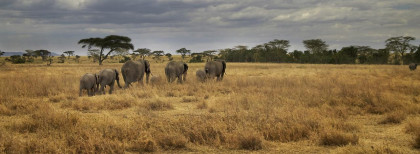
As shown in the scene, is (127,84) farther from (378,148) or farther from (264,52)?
(264,52)

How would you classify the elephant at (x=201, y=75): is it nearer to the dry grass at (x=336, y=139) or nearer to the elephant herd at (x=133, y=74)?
the elephant herd at (x=133, y=74)

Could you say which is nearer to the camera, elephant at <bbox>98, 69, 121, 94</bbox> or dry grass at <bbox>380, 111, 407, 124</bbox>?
dry grass at <bbox>380, 111, 407, 124</bbox>

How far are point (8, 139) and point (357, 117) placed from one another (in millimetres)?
7704

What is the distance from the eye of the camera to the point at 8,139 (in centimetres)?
515

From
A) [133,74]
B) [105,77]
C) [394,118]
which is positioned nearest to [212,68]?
[133,74]

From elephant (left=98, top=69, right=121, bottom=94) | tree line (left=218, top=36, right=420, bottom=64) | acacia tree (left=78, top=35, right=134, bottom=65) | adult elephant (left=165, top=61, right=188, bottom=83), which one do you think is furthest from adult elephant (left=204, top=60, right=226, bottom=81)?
tree line (left=218, top=36, right=420, bottom=64)

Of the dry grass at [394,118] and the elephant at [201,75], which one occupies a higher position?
the elephant at [201,75]

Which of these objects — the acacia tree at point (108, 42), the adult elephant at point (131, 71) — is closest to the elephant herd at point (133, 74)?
the adult elephant at point (131, 71)

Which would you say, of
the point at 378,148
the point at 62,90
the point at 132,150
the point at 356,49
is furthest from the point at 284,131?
the point at 356,49

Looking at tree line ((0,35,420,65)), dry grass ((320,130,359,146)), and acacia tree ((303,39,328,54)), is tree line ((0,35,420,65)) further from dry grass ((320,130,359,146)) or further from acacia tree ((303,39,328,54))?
dry grass ((320,130,359,146))

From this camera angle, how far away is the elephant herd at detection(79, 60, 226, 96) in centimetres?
1225

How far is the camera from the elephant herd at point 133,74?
12253 mm

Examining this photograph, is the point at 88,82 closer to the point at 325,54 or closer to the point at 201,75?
the point at 201,75

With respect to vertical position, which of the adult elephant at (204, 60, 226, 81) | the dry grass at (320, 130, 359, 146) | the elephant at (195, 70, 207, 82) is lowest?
the dry grass at (320, 130, 359, 146)
